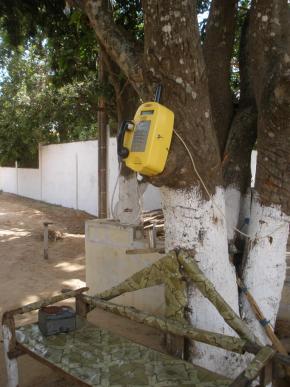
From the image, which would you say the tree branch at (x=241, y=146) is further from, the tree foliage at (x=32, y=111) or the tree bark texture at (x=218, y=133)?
the tree foliage at (x=32, y=111)

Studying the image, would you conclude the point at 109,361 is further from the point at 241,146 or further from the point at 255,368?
the point at 241,146

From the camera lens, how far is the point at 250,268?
3332mm

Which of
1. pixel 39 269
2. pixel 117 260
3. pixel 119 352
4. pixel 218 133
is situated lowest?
pixel 39 269

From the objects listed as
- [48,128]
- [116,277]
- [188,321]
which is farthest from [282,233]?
[48,128]

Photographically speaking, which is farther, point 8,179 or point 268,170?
point 8,179

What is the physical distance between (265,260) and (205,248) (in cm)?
56

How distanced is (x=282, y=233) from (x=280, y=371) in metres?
1.19

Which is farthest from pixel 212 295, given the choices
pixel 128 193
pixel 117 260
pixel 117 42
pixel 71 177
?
pixel 71 177

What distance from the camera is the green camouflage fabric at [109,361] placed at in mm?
2498

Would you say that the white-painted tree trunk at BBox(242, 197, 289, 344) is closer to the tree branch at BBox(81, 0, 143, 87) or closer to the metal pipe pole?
the tree branch at BBox(81, 0, 143, 87)

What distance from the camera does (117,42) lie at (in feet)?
10.6

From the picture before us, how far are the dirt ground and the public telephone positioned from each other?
6.08 ft

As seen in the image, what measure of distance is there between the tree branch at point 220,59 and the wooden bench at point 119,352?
51.0 inches

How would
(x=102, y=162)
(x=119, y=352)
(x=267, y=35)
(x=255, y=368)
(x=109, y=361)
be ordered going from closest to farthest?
(x=255, y=368)
(x=109, y=361)
(x=119, y=352)
(x=267, y=35)
(x=102, y=162)
